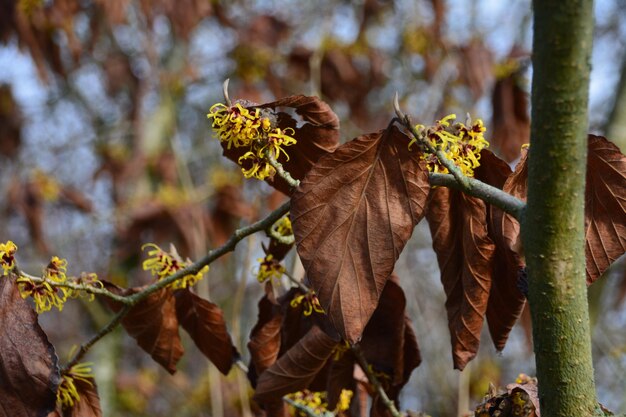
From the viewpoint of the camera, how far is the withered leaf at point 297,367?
1003 millimetres

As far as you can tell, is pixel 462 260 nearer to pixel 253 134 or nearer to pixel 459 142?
pixel 459 142

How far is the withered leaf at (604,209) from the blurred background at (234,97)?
1525 millimetres

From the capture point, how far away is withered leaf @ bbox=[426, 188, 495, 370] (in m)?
0.86

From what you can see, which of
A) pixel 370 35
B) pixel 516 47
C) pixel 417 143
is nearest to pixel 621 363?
pixel 516 47

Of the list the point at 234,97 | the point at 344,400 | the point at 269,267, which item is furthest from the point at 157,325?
the point at 234,97

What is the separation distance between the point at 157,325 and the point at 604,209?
25.3 inches

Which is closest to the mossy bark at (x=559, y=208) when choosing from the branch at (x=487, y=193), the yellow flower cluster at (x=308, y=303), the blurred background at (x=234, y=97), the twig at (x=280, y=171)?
the branch at (x=487, y=193)

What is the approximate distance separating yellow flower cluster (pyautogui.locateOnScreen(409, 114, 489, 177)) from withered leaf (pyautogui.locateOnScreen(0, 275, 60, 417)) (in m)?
0.50

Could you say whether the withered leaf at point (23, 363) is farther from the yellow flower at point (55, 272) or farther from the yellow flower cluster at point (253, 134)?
the yellow flower cluster at point (253, 134)

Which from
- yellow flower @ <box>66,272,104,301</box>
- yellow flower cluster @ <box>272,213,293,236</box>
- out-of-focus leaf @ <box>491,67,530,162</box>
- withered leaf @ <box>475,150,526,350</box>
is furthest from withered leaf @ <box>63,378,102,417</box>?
out-of-focus leaf @ <box>491,67,530,162</box>

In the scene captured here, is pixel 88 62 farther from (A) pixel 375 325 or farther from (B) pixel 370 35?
(A) pixel 375 325

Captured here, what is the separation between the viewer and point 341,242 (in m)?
0.78

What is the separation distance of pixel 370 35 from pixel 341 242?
15.7 feet

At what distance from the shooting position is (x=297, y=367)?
1.03 metres
